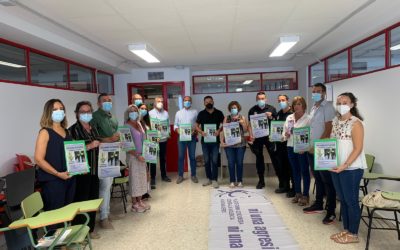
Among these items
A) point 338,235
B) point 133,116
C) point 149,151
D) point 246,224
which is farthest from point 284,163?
point 133,116

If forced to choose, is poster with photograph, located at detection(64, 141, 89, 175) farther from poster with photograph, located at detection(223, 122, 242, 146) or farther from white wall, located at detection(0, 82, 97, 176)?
poster with photograph, located at detection(223, 122, 242, 146)

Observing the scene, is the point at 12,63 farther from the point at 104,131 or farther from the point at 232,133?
the point at 232,133

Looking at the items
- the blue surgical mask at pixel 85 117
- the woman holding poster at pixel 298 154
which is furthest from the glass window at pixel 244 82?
the blue surgical mask at pixel 85 117

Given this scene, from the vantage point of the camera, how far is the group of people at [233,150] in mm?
2758

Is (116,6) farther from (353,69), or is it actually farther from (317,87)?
(353,69)

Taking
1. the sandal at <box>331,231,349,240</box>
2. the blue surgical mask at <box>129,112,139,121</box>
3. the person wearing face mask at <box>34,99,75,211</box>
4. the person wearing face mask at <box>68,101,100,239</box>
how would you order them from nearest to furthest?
the person wearing face mask at <box>34,99,75,211</box>
the sandal at <box>331,231,349,240</box>
the person wearing face mask at <box>68,101,100,239</box>
the blue surgical mask at <box>129,112,139,121</box>

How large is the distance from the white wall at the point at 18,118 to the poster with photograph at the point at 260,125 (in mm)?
3524

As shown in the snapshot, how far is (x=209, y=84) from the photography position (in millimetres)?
7754

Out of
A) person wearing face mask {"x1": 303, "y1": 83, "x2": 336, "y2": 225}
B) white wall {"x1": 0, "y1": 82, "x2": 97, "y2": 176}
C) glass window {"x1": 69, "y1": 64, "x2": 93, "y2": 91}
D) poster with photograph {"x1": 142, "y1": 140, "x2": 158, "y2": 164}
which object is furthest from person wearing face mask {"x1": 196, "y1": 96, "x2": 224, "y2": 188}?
white wall {"x1": 0, "y1": 82, "x2": 97, "y2": 176}

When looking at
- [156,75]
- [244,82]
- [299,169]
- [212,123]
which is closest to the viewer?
[299,169]

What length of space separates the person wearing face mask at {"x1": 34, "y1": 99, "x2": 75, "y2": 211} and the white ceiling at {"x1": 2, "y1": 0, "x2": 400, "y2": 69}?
3.95 ft

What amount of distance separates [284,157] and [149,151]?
2.27 metres

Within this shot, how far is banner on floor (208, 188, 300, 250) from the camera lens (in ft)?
9.97

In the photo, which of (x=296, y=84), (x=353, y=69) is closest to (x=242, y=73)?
(x=296, y=84)
